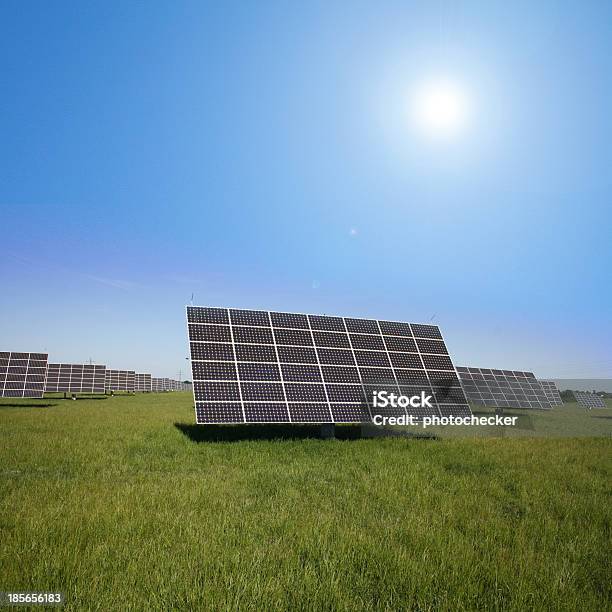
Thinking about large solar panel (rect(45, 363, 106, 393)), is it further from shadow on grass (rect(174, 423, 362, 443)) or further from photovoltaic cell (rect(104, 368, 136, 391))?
shadow on grass (rect(174, 423, 362, 443))

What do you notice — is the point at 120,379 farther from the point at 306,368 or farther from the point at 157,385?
the point at 306,368

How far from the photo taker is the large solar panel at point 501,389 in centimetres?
3056

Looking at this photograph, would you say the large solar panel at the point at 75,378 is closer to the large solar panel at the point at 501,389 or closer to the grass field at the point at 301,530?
the grass field at the point at 301,530

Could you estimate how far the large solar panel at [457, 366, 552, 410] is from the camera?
30561 millimetres

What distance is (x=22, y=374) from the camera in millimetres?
31562

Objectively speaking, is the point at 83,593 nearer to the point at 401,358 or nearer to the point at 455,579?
the point at 455,579

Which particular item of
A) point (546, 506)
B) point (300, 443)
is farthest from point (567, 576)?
point (300, 443)

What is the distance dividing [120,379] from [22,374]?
4375cm

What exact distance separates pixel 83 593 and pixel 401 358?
15.7m

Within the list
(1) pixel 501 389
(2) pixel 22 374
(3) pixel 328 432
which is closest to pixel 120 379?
(2) pixel 22 374

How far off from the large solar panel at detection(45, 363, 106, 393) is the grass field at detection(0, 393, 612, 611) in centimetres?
4201

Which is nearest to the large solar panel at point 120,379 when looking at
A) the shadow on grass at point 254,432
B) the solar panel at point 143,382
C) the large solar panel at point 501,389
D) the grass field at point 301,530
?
the solar panel at point 143,382

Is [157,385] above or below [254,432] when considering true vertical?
above

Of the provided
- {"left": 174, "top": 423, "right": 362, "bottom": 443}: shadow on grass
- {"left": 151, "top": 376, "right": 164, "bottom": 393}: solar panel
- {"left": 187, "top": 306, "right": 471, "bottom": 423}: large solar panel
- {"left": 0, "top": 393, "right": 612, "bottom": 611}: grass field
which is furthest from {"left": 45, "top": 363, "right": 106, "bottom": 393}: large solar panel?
{"left": 151, "top": 376, "right": 164, "bottom": 393}: solar panel
